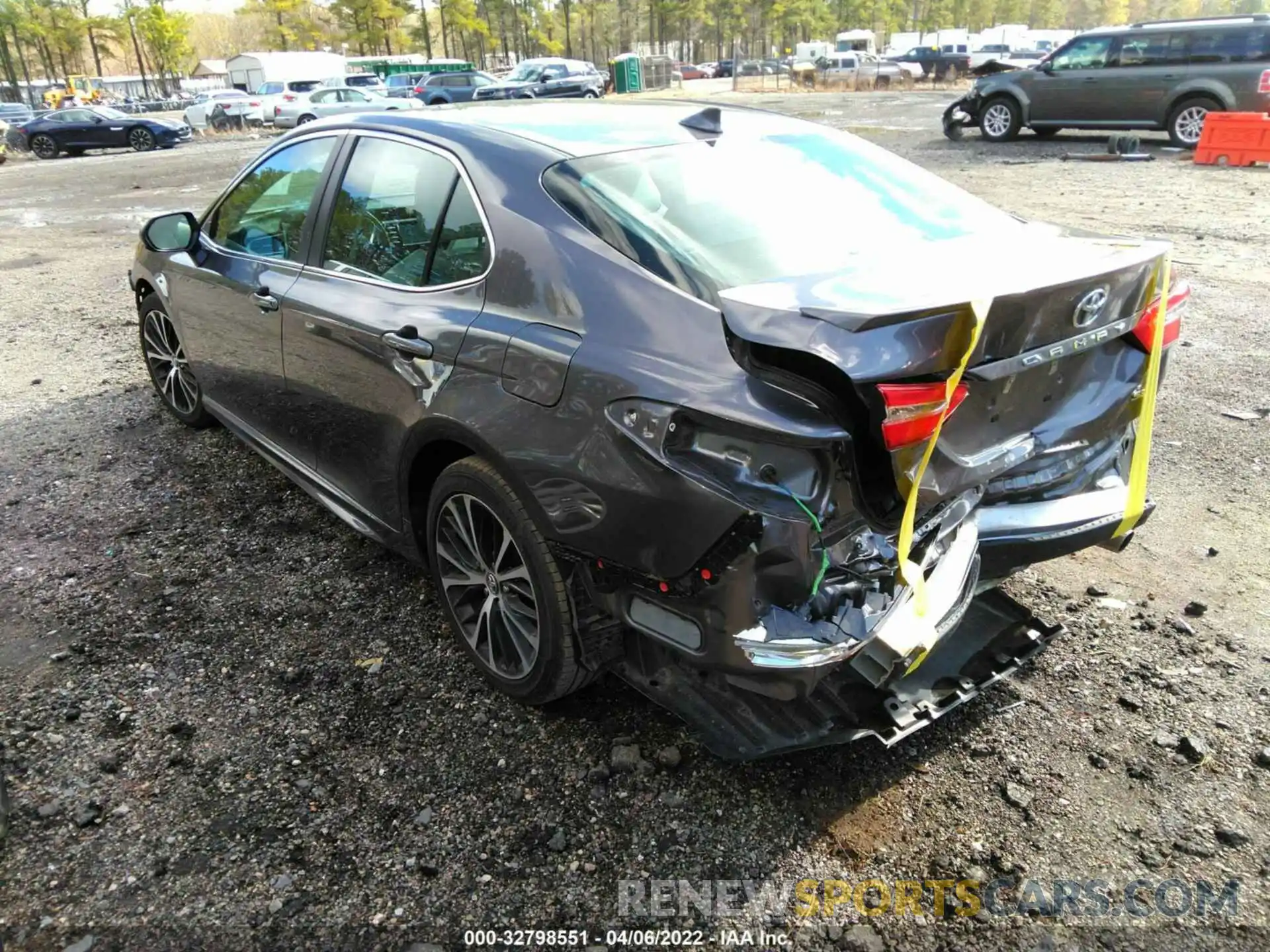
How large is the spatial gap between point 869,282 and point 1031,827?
4.90 feet

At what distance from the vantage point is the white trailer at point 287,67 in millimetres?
51062

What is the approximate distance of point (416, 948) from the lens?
210 centimetres

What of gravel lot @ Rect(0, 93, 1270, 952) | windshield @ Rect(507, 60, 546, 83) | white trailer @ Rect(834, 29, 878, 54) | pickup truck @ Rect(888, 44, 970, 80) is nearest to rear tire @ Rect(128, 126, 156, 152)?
windshield @ Rect(507, 60, 546, 83)

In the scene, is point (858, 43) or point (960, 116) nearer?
point (960, 116)

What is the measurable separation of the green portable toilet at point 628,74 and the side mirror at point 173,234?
42.8m

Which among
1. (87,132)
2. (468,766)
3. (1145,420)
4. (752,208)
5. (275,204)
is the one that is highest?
(752,208)

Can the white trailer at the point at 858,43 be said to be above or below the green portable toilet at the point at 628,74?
above

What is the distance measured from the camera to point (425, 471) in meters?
3.01

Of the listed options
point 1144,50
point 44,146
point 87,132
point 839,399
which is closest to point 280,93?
point 87,132

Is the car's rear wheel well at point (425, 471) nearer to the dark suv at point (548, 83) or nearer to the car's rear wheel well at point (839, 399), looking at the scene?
the car's rear wheel well at point (839, 399)

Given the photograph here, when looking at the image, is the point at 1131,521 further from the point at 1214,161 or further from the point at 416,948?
the point at 1214,161

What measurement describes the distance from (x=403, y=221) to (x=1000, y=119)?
16.9 m

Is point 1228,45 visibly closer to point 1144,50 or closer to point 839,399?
point 1144,50
